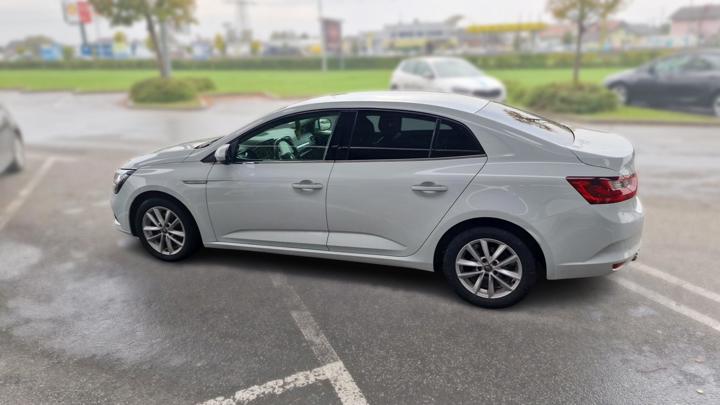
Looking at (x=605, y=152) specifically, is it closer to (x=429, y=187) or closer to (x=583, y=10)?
(x=429, y=187)

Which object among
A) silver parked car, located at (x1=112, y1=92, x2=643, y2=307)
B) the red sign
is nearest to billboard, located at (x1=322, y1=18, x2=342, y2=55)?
the red sign

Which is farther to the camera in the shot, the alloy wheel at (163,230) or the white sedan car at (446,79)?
the white sedan car at (446,79)

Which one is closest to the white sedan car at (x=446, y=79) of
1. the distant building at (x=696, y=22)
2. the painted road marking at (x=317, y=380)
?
the painted road marking at (x=317, y=380)

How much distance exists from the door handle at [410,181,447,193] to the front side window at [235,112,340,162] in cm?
85

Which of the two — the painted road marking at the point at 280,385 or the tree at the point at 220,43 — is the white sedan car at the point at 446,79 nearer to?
the painted road marking at the point at 280,385

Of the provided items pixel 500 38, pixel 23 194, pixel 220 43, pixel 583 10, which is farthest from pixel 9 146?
pixel 220 43

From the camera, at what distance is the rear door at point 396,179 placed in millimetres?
3887

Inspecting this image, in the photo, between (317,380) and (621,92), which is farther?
(621,92)

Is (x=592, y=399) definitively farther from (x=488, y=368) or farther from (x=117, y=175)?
(x=117, y=175)

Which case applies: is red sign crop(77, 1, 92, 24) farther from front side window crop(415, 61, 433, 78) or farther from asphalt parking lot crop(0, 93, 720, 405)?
asphalt parking lot crop(0, 93, 720, 405)

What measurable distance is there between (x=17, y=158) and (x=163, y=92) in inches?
492

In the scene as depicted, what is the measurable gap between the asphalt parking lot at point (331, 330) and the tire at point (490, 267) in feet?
0.39

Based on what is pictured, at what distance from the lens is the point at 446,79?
15289 mm

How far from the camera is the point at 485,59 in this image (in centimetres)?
4109
